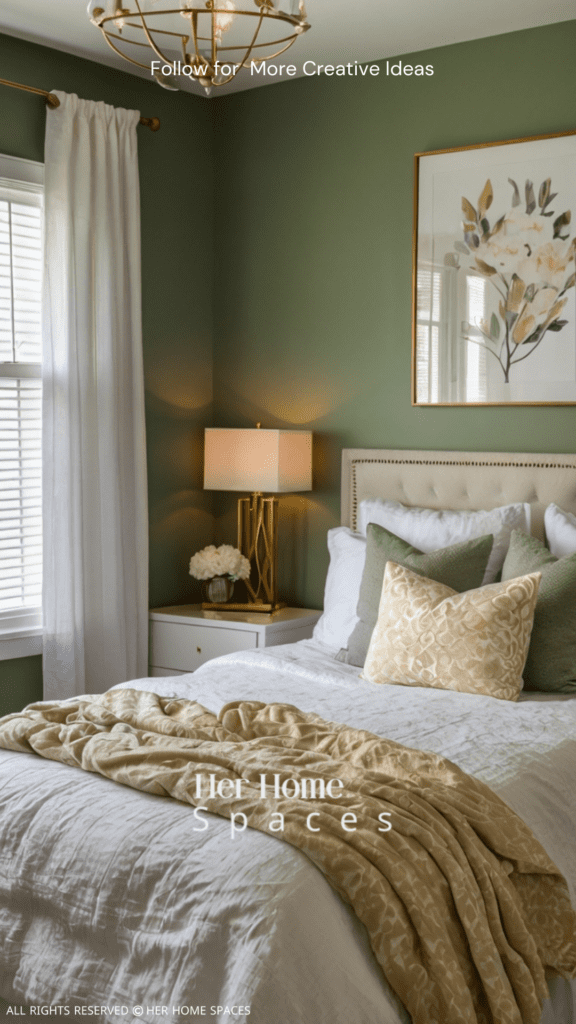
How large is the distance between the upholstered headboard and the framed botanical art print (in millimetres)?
228

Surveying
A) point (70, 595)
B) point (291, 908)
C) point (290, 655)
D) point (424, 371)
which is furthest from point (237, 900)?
point (424, 371)

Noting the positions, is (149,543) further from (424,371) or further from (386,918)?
(386,918)

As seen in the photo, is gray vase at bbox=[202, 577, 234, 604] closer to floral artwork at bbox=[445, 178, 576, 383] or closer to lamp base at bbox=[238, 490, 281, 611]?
lamp base at bbox=[238, 490, 281, 611]

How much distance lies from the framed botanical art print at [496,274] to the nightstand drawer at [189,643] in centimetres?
118

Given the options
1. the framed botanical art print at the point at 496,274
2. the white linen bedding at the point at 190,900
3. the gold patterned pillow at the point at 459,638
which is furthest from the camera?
the framed botanical art print at the point at 496,274

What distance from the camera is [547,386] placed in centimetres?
373

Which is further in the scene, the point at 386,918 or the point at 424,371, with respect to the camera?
the point at 424,371

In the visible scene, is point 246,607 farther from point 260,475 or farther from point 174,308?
point 174,308

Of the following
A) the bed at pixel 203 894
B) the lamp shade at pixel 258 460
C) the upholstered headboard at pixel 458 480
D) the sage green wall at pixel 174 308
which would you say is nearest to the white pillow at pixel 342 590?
the upholstered headboard at pixel 458 480

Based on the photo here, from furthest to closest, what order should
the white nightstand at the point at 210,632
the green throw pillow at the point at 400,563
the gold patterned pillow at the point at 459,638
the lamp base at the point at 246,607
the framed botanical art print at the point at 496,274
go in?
the lamp base at the point at 246,607, the white nightstand at the point at 210,632, the framed botanical art print at the point at 496,274, the green throw pillow at the point at 400,563, the gold patterned pillow at the point at 459,638

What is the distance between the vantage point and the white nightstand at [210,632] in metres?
4.02

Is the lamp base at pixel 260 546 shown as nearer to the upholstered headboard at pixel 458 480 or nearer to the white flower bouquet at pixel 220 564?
the white flower bouquet at pixel 220 564

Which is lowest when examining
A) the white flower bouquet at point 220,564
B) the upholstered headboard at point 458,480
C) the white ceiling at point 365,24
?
the white flower bouquet at point 220,564

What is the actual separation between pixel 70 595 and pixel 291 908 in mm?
2379
